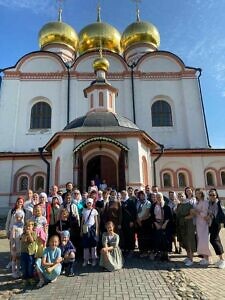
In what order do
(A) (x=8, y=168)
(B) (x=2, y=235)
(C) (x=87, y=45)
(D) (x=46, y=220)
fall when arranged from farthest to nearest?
(C) (x=87, y=45)
(A) (x=8, y=168)
(B) (x=2, y=235)
(D) (x=46, y=220)

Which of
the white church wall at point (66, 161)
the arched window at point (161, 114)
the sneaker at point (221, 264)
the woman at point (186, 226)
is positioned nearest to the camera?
the sneaker at point (221, 264)

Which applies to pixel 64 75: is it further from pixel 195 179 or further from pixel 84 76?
pixel 195 179

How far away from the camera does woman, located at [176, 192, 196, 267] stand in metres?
6.17

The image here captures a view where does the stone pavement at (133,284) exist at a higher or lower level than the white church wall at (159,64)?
lower

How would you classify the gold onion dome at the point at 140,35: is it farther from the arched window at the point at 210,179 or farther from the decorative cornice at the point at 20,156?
the decorative cornice at the point at 20,156

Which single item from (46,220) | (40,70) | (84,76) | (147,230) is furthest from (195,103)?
(46,220)

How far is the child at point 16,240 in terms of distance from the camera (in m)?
5.25

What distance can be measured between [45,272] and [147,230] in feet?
8.63

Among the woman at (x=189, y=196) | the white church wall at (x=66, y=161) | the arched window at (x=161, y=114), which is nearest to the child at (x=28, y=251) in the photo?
the woman at (x=189, y=196)

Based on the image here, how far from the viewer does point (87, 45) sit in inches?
941

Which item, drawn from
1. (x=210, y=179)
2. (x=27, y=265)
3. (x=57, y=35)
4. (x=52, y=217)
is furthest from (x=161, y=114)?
(x=27, y=265)

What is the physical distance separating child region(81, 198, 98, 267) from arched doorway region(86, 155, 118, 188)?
7339mm

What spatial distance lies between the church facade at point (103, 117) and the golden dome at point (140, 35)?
0.09 meters

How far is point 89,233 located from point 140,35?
21890 mm
